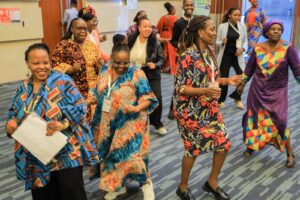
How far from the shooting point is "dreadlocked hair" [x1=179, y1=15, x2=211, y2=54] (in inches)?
102

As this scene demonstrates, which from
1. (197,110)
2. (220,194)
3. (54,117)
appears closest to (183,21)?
(197,110)

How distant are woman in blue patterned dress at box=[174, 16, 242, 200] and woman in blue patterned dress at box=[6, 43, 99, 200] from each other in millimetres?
830

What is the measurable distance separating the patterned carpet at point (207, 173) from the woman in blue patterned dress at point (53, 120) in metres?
0.97

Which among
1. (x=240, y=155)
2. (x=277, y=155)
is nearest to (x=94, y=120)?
(x=240, y=155)

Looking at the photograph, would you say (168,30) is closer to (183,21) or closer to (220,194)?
(183,21)

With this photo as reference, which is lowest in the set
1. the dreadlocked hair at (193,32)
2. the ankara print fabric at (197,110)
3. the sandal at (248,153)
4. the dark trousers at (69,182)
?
the sandal at (248,153)

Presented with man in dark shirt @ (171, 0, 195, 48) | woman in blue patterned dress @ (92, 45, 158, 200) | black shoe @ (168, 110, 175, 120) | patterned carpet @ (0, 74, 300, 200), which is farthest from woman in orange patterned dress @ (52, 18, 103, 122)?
black shoe @ (168, 110, 175, 120)

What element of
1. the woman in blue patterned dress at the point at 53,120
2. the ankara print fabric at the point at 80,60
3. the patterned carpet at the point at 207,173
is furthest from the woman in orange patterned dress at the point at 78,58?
the woman in blue patterned dress at the point at 53,120

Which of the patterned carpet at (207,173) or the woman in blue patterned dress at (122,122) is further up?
the woman in blue patterned dress at (122,122)

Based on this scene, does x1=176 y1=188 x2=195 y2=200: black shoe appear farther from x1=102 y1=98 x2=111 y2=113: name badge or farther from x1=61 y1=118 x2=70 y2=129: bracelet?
x1=61 y1=118 x2=70 y2=129: bracelet

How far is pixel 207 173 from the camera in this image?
3.47m

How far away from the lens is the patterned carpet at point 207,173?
10.1ft

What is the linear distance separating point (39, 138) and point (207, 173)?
6.47ft

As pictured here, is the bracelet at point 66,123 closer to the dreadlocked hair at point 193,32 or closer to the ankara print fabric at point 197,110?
the ankara print fabric at point 197,110
